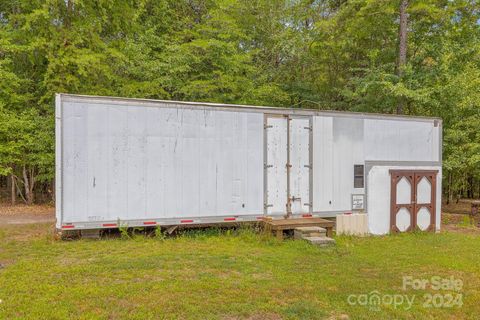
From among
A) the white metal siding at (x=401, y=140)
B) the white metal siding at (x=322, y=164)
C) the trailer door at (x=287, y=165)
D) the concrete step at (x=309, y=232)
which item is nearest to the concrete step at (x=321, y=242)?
the concrete step at (x=309, y=232)

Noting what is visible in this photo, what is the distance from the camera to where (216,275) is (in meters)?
6.60

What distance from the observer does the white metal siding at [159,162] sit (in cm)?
868

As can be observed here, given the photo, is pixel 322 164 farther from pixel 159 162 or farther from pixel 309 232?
pixel 159 162

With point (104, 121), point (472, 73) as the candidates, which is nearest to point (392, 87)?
point (472, 73)

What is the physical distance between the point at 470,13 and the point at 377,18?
4.19 meters

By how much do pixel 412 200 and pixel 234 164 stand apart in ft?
18.7

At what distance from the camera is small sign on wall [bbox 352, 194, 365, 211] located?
36.2 feet

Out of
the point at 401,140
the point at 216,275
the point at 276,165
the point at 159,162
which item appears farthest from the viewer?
the point at 401,140

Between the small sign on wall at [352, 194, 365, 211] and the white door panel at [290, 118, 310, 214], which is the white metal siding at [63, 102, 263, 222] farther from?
the small sign on wall at [352, 194, 365, 211]

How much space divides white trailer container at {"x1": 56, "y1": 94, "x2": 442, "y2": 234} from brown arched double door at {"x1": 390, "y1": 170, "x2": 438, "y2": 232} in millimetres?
31

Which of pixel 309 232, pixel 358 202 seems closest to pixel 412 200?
pixel 358 202

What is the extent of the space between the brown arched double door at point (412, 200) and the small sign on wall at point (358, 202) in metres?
0.97

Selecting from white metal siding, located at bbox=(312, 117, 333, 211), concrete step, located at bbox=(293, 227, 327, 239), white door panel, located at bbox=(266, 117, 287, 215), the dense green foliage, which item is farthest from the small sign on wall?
the dense green foliage

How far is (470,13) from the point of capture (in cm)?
1742
